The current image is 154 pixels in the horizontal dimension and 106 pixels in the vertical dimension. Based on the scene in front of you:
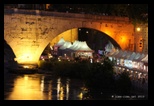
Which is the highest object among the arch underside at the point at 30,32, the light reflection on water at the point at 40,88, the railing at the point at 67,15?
the railing at the point at 67,15

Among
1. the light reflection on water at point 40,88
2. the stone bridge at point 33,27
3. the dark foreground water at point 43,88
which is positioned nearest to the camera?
the dark foreground water at point 43,88

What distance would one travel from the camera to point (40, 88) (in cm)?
2653

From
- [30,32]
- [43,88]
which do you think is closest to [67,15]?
[30,32]

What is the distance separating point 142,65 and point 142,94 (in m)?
2.58

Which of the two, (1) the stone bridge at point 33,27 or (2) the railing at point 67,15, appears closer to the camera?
(2) the railing at point 67,15

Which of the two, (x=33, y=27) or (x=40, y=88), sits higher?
(x=33, y=27)

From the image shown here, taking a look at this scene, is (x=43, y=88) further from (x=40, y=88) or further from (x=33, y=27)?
(x=33, y=27)

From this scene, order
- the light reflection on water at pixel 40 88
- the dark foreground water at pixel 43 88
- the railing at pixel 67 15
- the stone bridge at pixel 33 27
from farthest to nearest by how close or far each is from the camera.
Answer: the stone bridge at pixel 33 27
the railing at pixel 67 15
the light reflection on water at pixel 40 88
the dark foreground water at pixel 43 88

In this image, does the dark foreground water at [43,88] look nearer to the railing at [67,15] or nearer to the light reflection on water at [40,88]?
the light reflection on water at [40,88]

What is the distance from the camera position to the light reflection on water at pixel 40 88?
2330cm

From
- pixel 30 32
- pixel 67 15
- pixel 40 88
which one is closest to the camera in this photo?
pixel 40 88

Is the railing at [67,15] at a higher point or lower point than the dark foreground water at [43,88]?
higher

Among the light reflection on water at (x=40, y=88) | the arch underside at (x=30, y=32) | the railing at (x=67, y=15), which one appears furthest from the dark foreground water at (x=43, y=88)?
the railing at (x=67, y=15)
